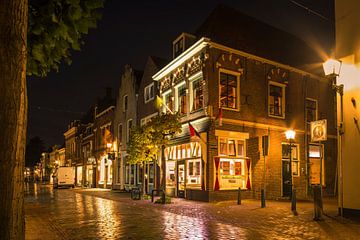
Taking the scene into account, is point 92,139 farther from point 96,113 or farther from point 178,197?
point 178,197

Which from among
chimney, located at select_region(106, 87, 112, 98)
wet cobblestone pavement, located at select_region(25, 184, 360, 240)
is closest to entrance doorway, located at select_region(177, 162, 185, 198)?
wet cobblestone pavement, located at select_region(25, 184, 360, 240)

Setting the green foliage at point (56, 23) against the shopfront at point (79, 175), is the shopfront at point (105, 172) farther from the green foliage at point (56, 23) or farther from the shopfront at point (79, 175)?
the green foliage at point (56, 23)

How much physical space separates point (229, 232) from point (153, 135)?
32.9 ft

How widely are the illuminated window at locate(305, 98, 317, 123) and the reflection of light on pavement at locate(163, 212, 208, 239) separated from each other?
551 inches

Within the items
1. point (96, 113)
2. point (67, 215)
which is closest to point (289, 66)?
point (67, 215)

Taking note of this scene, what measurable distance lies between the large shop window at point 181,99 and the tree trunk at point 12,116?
61.2 ft

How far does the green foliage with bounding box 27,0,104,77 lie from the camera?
458cm

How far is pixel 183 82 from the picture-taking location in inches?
875

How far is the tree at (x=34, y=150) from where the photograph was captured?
109144mm

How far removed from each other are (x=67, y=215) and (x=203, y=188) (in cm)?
762

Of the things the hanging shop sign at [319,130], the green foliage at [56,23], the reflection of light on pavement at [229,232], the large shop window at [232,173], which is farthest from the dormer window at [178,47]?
the green foliage at [56,23]

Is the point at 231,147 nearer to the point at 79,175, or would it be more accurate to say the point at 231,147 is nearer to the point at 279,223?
the point at 279,223

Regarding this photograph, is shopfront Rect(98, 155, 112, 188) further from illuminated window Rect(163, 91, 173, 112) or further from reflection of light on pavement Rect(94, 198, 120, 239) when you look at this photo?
reflection of light on pavement Rect(94, 198, 120, 239)

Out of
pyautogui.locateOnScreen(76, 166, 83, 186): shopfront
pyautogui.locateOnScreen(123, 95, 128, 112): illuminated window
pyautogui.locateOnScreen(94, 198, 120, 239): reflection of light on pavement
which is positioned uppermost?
pyautogui.locateOnScreen(123, 95, 128, 112): illuminated window
